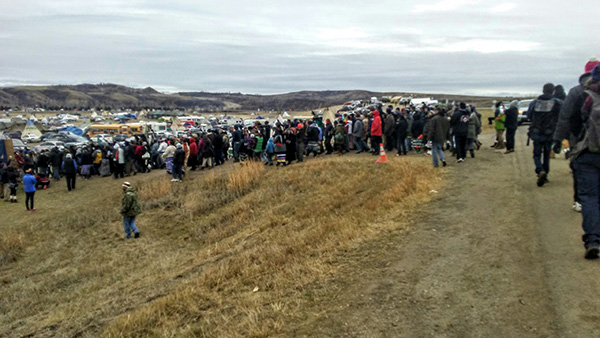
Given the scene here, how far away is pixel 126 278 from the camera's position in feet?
36.7

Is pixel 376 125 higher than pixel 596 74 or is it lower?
lower

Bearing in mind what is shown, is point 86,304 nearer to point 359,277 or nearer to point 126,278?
point 126,278

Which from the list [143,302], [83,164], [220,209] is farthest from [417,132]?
[83,164]

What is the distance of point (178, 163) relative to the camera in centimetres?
2108

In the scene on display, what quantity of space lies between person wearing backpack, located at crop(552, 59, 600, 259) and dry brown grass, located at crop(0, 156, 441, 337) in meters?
3.23

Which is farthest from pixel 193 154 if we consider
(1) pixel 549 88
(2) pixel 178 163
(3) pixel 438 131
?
(1) pixel 549 88

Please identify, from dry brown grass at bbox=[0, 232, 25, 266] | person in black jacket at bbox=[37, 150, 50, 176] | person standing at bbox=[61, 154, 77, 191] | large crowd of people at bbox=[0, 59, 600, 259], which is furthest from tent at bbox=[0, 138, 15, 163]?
dry brown grass at bbox=[0, 232, 25, 266]

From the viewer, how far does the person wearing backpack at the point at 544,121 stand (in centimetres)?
952

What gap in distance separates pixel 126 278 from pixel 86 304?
1.81m

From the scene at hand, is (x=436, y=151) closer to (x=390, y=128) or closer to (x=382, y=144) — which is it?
(x=382, y=144)

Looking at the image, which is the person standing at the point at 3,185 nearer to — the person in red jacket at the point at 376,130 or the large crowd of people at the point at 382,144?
the large crowd of people at the point at 382,144

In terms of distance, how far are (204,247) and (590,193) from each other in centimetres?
1052

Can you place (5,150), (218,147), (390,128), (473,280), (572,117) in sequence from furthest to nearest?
(5,150), (218,147), (390,128), (572,117), (473,280)

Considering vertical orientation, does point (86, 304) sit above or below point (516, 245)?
below
